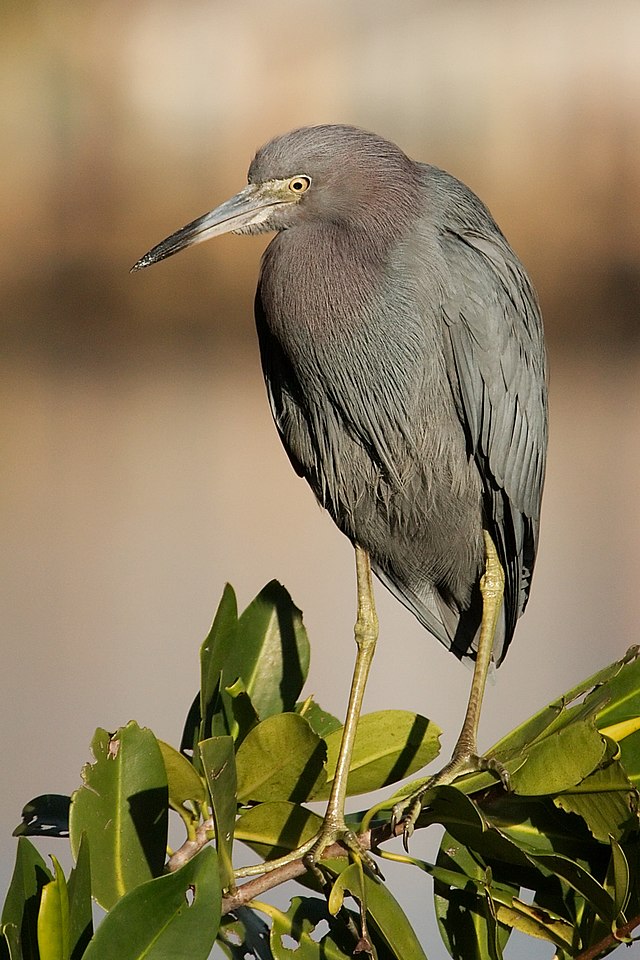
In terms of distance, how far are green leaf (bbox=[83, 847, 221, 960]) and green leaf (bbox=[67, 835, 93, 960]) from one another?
0.12 ft

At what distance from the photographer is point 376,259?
4.53ft

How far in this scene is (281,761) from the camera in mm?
1120

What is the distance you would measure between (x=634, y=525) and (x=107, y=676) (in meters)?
2.09

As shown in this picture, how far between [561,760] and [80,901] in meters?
0.41

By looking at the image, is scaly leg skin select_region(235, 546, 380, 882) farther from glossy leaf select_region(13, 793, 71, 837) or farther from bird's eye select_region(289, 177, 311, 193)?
bird's eye select_region(289, 177, 311, 193)

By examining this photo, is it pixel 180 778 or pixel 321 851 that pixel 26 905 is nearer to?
pixel 180 778

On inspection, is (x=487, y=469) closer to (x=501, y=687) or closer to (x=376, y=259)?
(x=376, y=259)

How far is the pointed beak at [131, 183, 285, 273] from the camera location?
1.36 metres

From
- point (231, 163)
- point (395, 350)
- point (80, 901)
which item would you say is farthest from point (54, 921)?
point (231, 163)

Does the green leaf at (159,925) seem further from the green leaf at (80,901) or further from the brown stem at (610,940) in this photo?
the brown stem at (610,940)

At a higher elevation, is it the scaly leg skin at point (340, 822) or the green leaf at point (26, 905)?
the green leaf at point (26, 905)

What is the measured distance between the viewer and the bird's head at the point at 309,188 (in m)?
1.36

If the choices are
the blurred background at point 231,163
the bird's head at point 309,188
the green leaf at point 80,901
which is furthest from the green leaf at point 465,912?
the blurred background at point 231,163

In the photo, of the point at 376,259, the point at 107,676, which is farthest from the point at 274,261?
the point at 107,676
